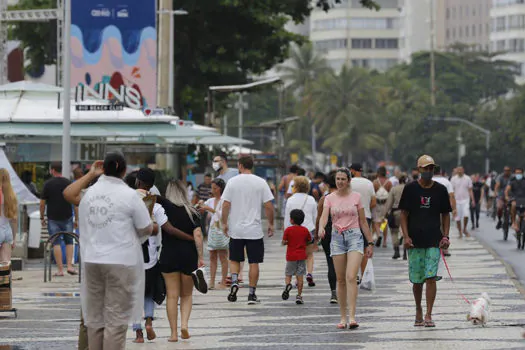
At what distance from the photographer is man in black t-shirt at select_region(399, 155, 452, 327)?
49.3 ft

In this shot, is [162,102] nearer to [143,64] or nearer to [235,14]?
[143,64]

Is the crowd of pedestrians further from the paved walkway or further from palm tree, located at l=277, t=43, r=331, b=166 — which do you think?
palm tree, located at l=277, t=43, r=331, b=166

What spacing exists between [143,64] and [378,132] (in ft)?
295

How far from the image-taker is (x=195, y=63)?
150 ft

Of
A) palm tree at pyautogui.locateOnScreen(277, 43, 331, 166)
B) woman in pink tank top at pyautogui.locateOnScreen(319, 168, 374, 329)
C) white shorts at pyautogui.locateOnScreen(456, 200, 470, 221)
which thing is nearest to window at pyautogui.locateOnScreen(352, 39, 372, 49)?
palm tree at pyautogui.locateOnScreen(277, 43, 331, 166)

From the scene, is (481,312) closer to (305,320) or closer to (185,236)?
(305,320)

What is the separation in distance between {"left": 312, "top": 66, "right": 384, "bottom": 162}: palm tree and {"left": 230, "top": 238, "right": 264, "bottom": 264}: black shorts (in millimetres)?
101455

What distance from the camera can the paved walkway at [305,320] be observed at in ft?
45.5

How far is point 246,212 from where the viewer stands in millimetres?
18312

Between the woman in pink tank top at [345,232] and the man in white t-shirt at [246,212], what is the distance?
2664 millimetres

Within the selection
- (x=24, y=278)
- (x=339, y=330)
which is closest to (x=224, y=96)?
(x=24, y=278)

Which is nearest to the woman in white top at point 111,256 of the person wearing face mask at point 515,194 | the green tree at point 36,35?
the person wearing face mask at point 515,194

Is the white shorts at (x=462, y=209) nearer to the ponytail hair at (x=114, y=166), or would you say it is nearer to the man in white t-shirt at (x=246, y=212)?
the man in white t-shirt at (x=246, y=212)

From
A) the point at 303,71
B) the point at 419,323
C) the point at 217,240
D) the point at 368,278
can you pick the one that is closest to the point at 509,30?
the point at 303,71
